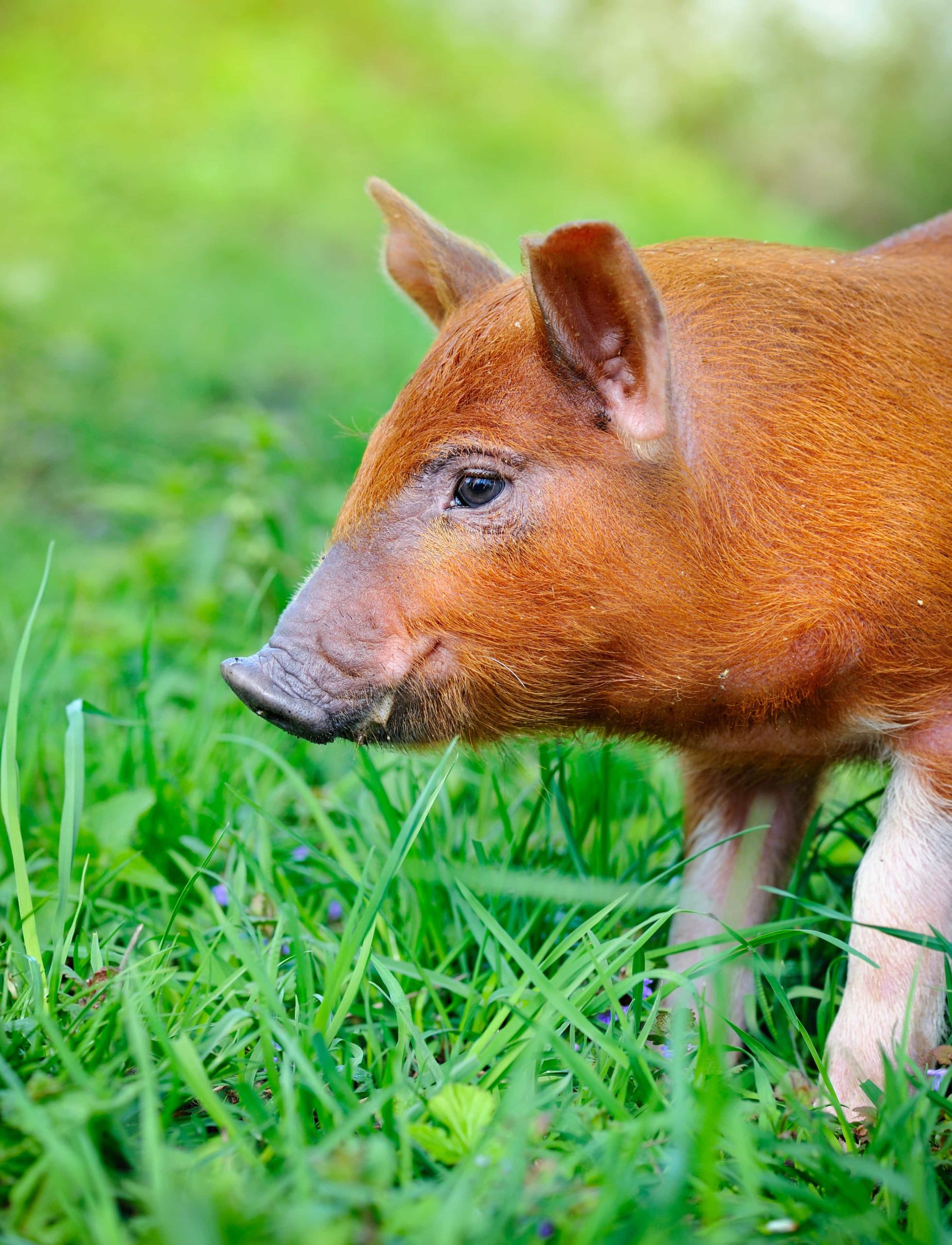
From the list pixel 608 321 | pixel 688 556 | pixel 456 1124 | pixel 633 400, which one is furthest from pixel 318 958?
pixel 608 321

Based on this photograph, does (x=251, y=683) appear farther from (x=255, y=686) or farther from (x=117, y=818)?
(x=117, y=818)

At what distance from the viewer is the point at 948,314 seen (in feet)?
9.02

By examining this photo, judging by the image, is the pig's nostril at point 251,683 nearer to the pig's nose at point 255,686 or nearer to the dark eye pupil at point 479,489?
the pig's nose at point 255,686

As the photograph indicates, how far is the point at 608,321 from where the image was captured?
2.45 m

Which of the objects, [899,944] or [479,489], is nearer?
[899,944]

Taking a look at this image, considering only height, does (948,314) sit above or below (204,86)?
below

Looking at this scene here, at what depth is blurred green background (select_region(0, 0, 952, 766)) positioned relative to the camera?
502cm

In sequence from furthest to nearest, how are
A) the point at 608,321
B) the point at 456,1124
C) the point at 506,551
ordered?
the point at 506,551 < the point at 608,321 < the point at 456,1124

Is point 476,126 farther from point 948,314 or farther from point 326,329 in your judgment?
point 948,314

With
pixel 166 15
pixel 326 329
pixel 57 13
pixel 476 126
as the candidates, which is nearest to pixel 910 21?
pixel 476 126

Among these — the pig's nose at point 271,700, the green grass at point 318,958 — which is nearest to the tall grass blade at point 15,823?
the green grass at point 318,958

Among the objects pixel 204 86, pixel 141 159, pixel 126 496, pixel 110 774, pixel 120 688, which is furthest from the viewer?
pixel 204 86

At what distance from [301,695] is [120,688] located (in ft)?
6.26

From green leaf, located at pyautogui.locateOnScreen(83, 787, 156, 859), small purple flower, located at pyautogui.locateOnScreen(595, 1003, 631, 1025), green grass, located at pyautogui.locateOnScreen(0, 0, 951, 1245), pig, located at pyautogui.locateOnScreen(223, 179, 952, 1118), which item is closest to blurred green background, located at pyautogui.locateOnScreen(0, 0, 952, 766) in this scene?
green grass, located at pyautogui.locateOnScreen(0, 0, 951, 1245)
